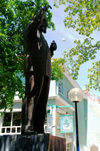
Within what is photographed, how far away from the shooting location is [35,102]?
3789 millimetres

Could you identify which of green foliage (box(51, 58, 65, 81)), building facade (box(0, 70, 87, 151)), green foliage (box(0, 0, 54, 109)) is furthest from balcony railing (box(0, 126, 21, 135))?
green foliage (box(51, 58, 65, 81))

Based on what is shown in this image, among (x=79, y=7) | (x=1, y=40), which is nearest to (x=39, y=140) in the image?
(x=1, y=40)

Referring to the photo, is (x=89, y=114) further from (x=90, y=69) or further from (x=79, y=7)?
(x=79, y=7)

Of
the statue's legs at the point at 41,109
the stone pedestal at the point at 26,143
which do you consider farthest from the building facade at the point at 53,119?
the stone pedestal at the point at 26,143

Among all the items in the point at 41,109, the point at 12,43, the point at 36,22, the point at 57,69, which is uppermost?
the point at 12,43

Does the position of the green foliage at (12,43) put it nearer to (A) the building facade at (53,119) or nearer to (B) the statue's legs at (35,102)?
(A) the building facade at (53,119)

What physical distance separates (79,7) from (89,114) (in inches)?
856

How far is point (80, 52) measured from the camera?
13.3 metres

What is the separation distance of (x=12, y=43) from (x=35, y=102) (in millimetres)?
7827

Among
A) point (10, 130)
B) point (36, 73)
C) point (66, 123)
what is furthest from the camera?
point (10, 130)

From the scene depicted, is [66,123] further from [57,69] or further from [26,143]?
[26,143]

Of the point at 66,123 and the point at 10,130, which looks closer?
the point at 66,123

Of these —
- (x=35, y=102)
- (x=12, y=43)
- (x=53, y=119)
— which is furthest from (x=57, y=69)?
(x=35, y=102)

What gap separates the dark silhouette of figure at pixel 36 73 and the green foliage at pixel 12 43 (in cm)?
610
